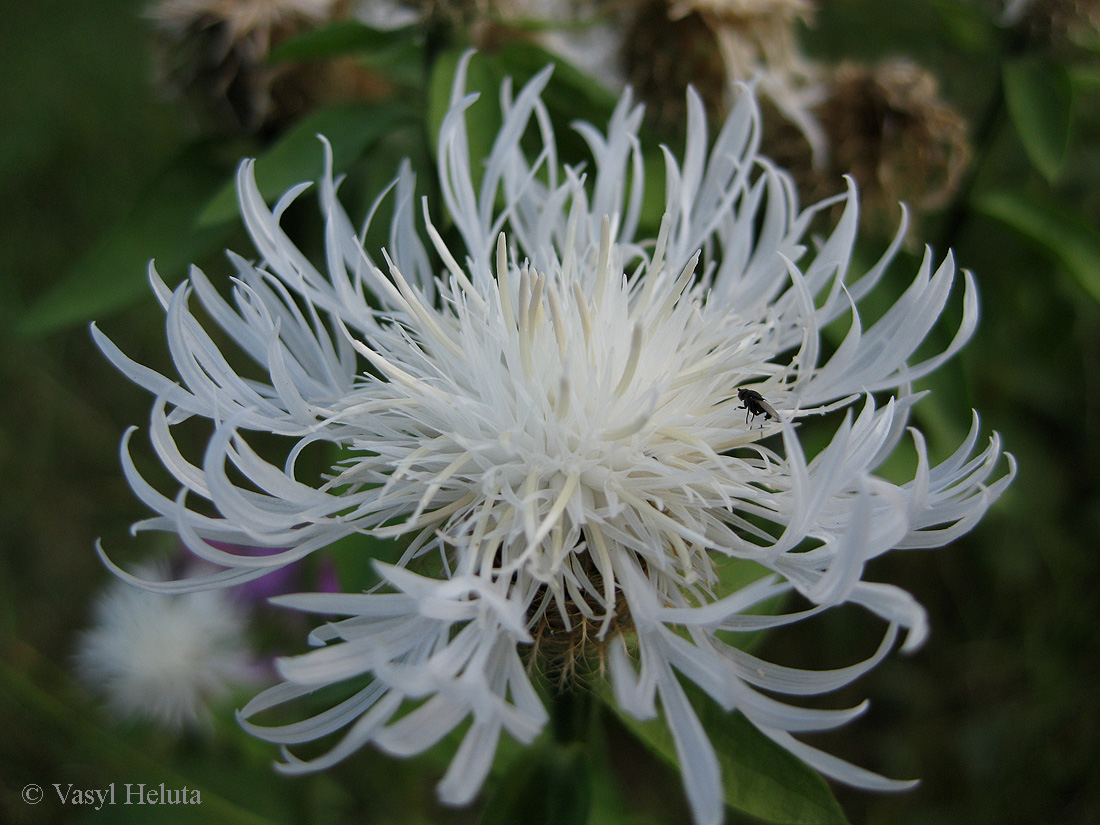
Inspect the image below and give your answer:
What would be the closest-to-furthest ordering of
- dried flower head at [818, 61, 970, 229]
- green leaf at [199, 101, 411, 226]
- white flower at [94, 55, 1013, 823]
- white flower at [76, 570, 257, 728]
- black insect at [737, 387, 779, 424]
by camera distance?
white flower at [94, 55, 1013, 823] → black insect at [737, 387, 779, 424] → green leaf at [199, 101, 411, 226] → dried flower head at [818, 61, 970, 229] → white flower at [76, 570, 257, 728]

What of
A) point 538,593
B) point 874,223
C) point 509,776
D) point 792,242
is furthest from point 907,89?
point 509,776

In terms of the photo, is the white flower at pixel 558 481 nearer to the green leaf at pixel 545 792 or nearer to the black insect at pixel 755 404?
the black insect at pixel 755 404

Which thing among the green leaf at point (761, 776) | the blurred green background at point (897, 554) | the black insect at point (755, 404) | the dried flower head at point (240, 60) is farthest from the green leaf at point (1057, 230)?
the dried flower head at point (240, 60)

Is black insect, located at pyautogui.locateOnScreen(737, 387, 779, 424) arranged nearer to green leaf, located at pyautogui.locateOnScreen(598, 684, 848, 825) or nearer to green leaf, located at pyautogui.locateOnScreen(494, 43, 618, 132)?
green leaf, located at pyautogui.locateOnScreen(598, 684, 848, 825)

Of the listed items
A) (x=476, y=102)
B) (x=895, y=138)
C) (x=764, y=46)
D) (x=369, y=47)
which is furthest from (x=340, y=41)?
(x=895, y=138)

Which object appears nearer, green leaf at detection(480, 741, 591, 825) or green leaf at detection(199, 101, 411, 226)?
green leaf at detection(480, 741, 591, 825)

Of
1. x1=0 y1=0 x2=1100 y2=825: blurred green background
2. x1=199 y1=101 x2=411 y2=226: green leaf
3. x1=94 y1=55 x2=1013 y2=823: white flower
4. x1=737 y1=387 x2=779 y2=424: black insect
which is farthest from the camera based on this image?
x1=0 y1=0 x2=1100 y2=825: blurred green background

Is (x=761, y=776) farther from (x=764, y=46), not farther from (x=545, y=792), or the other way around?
(x=764, y=46)

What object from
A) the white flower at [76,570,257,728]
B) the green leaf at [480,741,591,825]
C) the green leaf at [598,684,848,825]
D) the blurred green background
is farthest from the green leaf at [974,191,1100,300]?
the white flower at [76,570,257,728]
